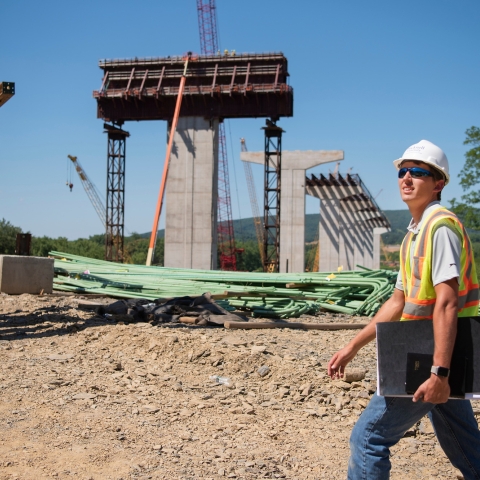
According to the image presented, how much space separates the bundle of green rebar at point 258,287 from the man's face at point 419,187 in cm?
844

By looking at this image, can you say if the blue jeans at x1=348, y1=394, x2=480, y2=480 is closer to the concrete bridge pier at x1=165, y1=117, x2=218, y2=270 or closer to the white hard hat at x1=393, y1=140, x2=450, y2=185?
the white hard hat at x1=393, y1=140, x2=450, y2=185

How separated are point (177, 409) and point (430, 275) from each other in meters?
3.40

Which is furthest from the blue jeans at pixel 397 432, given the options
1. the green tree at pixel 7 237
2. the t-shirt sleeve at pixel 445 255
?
the green tree at pixel 7 237

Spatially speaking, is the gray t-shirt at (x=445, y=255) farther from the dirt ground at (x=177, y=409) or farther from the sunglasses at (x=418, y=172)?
the dirt ground at (x=177, y=409)

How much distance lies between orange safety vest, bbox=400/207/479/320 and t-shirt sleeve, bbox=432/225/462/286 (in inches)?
1.0

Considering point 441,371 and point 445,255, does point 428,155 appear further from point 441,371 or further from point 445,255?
point 441,371

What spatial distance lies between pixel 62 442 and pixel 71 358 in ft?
8.78

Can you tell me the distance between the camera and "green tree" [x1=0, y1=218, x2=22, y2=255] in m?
50.4

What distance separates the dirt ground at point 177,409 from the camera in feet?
14.2

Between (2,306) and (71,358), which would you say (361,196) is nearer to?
(2,306)

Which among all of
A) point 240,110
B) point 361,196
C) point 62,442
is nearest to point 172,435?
point 62,442

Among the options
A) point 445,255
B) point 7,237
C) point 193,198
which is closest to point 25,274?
point 445,255

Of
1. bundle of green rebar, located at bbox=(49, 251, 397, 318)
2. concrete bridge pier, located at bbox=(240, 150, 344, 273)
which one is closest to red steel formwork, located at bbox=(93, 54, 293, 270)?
concrete bridge pier, located at bbox=(240, 150, 344, 273)

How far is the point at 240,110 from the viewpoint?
105 feet
